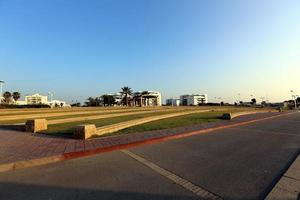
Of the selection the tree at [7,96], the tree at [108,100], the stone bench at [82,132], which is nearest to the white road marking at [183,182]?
the stone bench at [82,132]

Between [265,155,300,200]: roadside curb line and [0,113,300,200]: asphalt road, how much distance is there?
143 millimetres

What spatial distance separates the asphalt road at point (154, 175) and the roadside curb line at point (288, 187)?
143mm

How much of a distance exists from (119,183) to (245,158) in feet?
13.6

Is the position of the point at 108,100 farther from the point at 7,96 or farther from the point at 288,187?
the point at 288,187

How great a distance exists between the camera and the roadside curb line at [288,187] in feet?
14.9

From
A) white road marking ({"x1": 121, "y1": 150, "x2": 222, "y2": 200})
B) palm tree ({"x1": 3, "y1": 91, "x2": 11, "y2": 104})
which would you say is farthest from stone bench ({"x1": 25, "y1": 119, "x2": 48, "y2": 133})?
palm tree ({"x1": 3, "y1": 91, "x2": 11, "y2": 104})

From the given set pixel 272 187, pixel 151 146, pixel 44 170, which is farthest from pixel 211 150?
pixel 44 170

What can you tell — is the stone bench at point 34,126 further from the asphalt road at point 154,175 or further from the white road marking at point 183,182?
the white road marking at point 183,182

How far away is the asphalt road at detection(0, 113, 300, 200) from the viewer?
474 centimetres

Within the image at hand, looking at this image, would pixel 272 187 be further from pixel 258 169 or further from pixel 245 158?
pixel 245 158

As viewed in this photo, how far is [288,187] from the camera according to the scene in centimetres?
501

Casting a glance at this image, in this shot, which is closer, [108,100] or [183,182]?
[183,182]

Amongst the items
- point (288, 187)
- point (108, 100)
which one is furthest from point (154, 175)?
point (108, 100)

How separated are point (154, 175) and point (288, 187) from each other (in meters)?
2.74
